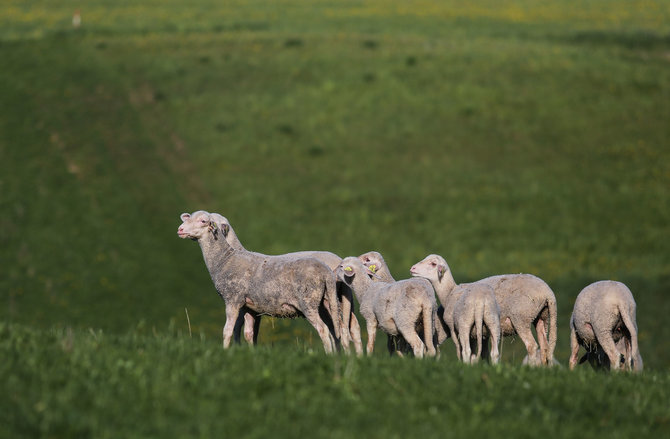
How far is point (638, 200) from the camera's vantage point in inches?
1393

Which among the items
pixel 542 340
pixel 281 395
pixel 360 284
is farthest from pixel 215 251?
pixel 542 340

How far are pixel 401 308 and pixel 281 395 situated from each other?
4251 mm

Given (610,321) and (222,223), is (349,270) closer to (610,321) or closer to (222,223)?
(222,223)

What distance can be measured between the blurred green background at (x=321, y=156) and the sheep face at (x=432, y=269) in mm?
11757

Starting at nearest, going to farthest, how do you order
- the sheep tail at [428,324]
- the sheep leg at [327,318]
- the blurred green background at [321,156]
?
1. the sheep tail at [428,324]
2. the sheep leg at [327,318]
3. the blurred green background at [321,156]

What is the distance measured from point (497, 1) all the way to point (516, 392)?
61557mm

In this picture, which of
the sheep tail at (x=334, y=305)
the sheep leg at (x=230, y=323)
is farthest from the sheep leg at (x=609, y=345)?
the sheep leg at (x=230, y=323)

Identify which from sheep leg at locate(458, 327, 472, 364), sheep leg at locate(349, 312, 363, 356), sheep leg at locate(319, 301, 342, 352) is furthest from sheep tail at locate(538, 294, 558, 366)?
sheep leg at locate(319, 301, 342, 352)

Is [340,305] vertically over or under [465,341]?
over

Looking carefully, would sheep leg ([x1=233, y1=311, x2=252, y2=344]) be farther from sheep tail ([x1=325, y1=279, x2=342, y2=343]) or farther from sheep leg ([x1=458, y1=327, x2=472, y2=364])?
sheep leg ([x1=458, y1=327, x2=472, y2=364])

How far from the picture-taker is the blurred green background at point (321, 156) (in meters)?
30.8

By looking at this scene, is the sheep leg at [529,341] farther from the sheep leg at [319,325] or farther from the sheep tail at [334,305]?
the sheep leg at [319,325]

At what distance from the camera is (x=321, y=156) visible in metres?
39.8

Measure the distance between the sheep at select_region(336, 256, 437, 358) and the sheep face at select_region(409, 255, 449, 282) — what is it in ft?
2.72
